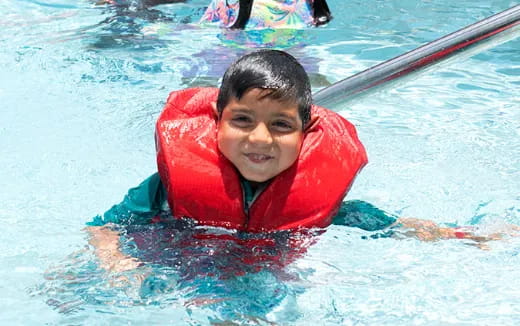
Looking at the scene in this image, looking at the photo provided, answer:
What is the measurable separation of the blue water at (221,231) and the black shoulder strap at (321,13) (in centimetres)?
13

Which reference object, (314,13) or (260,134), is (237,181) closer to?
(260,134)

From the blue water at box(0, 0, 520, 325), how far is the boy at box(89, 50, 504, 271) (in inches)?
4.4

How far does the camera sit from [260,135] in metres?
2.78

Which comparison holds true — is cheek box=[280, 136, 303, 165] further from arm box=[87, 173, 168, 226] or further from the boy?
arm box=[87, 173, 168, 226]

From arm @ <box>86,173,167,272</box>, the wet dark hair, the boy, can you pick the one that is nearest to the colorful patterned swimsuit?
the boy

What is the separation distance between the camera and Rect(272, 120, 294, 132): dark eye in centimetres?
283

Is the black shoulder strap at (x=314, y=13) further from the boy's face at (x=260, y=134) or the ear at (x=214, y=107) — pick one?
the boy's face at (x=260, y=134)

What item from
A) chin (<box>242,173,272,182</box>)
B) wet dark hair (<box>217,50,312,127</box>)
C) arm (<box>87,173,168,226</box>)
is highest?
wet dark hair (<box>217,50,312,127</box>)

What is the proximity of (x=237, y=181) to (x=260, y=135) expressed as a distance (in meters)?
0.29

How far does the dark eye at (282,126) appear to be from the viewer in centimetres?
283

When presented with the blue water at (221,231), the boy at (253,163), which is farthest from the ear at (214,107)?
the blue water at (221,231)

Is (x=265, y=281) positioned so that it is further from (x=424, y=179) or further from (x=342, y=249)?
(x=424, y=179)

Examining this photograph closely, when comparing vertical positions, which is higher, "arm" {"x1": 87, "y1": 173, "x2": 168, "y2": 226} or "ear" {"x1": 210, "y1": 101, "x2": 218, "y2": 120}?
"ear" {"x1": 210, "y1": 101, "x2": 218, "y2": 120}

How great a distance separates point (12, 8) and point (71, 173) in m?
4.14
